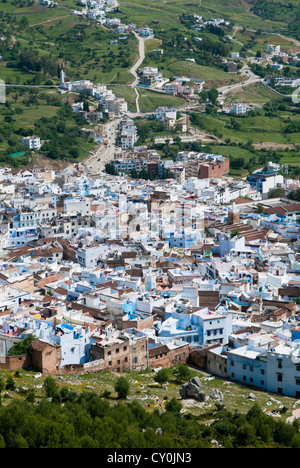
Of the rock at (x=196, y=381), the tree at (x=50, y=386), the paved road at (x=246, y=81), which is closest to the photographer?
the tree at (x=50, y=386)

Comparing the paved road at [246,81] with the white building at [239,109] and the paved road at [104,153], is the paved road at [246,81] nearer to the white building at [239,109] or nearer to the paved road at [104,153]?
the white building at [239,109]

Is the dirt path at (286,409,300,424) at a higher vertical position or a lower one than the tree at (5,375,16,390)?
lower

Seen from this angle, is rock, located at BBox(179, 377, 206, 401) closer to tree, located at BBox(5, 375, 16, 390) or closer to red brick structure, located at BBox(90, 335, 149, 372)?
red brick structure, located at BBox(90, 335, 149, 372)

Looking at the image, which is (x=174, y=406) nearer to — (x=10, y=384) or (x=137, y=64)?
(x=10, y=384)

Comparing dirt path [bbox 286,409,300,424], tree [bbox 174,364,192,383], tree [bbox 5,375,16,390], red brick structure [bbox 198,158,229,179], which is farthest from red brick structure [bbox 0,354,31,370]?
red brick structure [bbox 198,158,229,179]

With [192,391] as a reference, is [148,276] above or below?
below

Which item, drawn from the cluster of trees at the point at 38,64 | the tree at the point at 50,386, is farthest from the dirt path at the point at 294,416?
the cluster of trees at the point at 38,64

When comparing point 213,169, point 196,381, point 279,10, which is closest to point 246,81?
point 213,169

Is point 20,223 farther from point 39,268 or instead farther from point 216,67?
point 216,67
